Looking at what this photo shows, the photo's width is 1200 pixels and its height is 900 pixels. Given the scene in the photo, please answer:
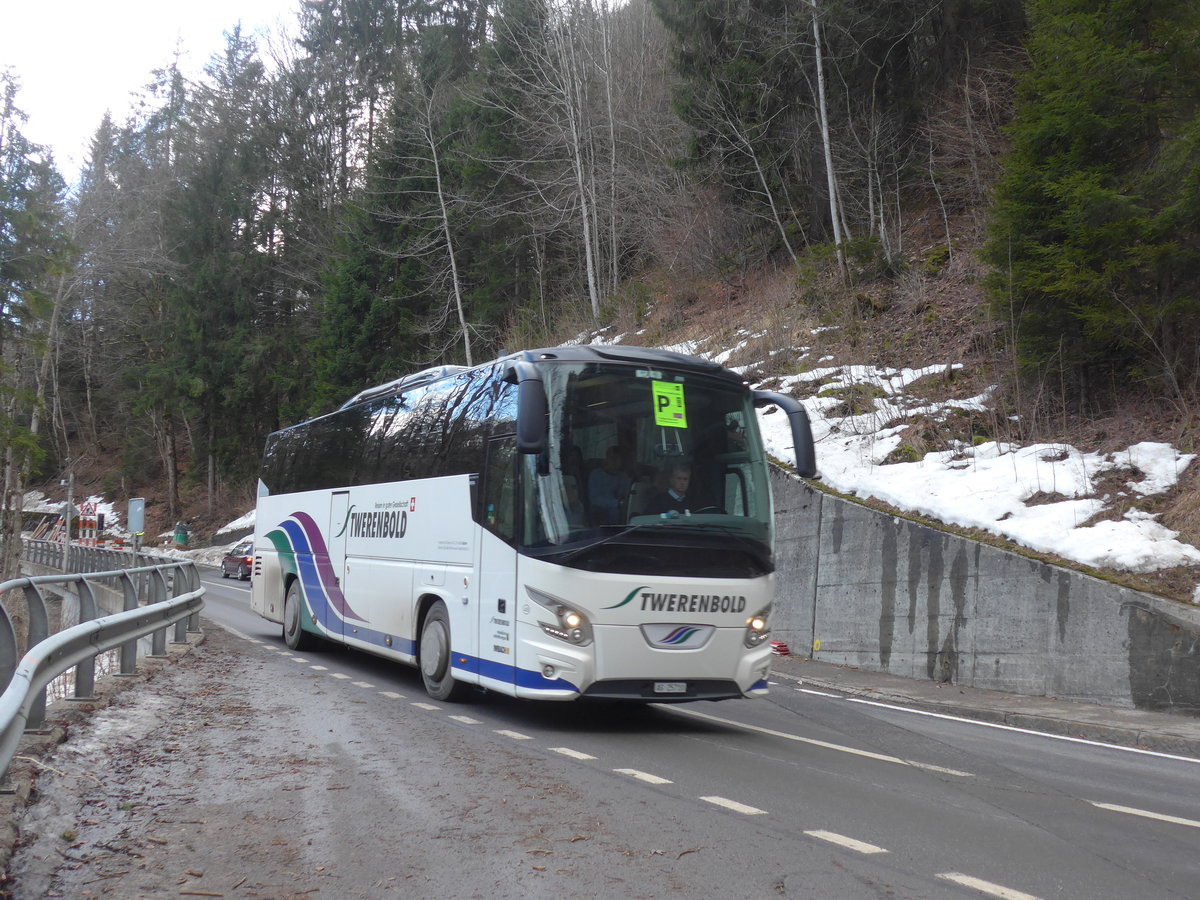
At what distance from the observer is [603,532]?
840 centimetres

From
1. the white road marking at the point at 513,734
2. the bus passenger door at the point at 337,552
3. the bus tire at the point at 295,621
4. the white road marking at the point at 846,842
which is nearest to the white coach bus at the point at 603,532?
the white road marking at the point at 513,734

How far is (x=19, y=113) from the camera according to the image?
32.7m

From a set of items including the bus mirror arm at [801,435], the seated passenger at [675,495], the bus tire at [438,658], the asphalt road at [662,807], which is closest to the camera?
the asphalt road at [662,807]

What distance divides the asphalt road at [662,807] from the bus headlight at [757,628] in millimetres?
843

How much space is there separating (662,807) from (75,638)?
4.74 metres

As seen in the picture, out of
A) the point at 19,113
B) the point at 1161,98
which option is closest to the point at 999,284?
the point at 1161,98

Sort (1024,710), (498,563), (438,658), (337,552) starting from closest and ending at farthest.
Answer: (498,563)
(438,658)
(1024,710)
(337,552)

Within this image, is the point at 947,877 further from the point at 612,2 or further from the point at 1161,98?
the point at 612,2

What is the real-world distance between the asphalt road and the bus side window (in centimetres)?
180

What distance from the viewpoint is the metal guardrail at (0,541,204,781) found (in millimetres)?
4883

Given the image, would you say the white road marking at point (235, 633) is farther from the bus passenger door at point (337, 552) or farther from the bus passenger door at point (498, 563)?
the bus passenger door at point (498, 563)

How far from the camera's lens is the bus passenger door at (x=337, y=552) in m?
13.5

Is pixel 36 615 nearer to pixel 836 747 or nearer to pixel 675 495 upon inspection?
pixel 675 495

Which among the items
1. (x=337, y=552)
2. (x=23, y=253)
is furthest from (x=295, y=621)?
(x=23, y=253)
